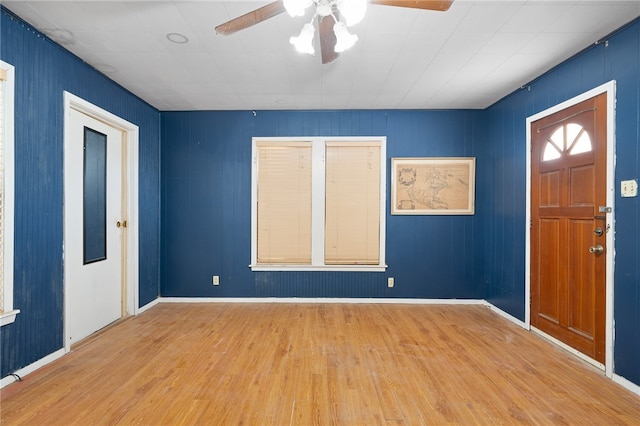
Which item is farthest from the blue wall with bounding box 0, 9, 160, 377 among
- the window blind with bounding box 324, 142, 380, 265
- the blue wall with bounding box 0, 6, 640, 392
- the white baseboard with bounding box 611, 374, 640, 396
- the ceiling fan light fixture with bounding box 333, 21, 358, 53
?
the white baseboard with bounding box 611, 374, 640, 396

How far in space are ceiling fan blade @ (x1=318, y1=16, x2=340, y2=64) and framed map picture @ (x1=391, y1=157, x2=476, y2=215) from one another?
87.5 inches

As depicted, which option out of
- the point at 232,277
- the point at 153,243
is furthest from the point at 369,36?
the point at 153,243

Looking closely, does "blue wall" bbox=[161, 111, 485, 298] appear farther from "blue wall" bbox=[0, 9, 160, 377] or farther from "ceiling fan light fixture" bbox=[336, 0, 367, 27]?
"ceiling fan light fixture" bbox=[336, 0, 367, 27]

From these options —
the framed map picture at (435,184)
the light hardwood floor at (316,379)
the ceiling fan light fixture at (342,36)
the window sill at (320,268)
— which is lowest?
the light hardwood floor at (316,379)

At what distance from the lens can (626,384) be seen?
2211 millimetres

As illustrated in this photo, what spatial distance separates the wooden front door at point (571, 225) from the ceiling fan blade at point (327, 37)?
216 cm

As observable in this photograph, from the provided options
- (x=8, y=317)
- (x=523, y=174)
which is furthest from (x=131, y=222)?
(x=523, y=174)

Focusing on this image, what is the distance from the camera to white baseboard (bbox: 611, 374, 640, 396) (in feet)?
7.05

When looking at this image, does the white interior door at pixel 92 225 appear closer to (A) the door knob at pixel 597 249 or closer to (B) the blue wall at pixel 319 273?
(B) the blue wall at pixel 319 273

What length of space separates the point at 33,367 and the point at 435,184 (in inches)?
174

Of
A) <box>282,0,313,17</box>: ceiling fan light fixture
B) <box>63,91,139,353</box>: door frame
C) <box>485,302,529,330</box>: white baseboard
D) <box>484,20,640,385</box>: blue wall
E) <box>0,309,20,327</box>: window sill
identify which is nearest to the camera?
<box>282,0,313,17</box>: ceiling fan light fixture

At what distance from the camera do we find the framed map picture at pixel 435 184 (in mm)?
4164

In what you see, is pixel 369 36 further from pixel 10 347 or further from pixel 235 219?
pixel 10 347

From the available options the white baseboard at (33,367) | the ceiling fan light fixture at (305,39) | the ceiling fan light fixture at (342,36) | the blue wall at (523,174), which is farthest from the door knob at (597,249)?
the white baseboard at (33,367)
